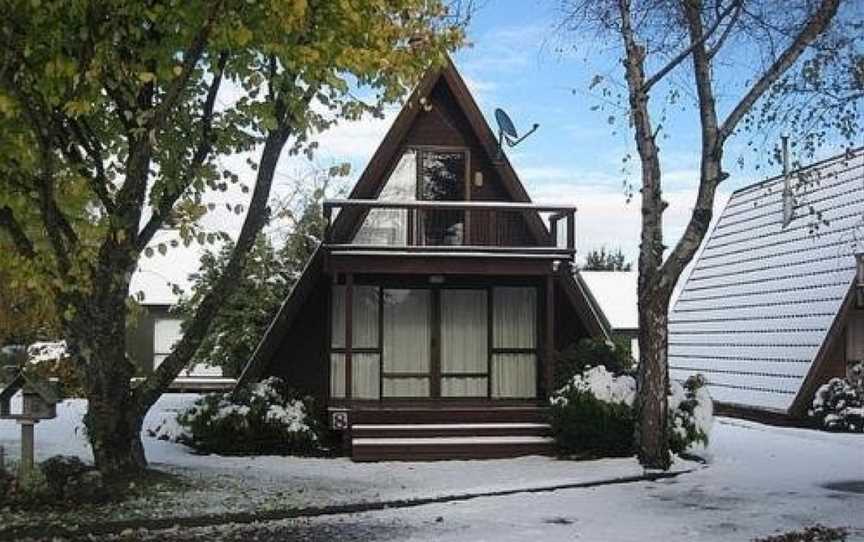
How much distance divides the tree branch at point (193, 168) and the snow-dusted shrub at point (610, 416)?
742 cm

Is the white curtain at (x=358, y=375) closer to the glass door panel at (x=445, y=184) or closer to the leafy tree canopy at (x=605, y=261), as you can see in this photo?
the glass door panel at (x=445, y=184)

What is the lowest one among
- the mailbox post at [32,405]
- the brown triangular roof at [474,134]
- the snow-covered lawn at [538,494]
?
the snow-covered lawn at [538,494]

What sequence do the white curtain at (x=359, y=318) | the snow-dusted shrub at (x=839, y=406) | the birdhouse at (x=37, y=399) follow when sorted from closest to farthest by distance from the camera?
the birdhouse at (x=37, y=399), the white curtain at (x=359, y=318), the snow-dusted shrub at (x=839, y=406)

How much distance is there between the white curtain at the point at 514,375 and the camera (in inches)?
780

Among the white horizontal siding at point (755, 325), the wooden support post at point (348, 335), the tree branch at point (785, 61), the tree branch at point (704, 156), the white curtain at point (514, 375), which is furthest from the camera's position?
the white horizontal siding at point (755, 325)

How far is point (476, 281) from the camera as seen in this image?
1966cm

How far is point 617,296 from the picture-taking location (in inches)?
1710

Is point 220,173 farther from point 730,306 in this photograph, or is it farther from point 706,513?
point 730,306

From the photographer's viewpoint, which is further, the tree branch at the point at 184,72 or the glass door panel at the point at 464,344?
the glass door panel at the point at 464,344

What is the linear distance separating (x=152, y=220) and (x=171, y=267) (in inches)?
1028

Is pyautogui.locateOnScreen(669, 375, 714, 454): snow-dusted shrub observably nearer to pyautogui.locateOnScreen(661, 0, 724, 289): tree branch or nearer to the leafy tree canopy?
pyautogui.locateOnScreen(661, 0, 724, 289): tree branch

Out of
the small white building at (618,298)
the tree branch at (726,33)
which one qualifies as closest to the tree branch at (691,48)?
the tree branch at (726,33)

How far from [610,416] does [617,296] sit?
2741 cm

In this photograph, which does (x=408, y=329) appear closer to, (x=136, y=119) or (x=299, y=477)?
(x=299, y=477)
